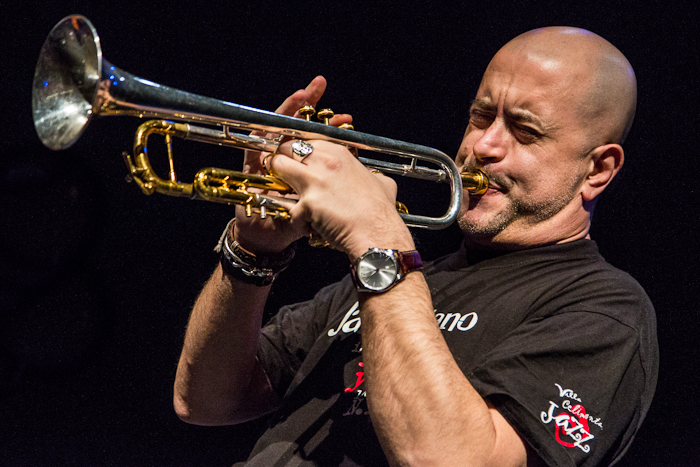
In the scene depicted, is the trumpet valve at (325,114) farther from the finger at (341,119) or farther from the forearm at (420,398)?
the forearm at (420,398)

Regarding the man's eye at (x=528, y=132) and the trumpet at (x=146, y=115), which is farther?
the man's eye at (x=528, y=132)

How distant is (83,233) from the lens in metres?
1.95

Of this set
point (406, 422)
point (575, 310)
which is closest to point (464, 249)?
point (575, 310)

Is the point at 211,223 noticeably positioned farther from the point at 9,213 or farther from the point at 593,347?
the point at 593,347

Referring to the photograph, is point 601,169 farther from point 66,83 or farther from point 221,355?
point 66,83

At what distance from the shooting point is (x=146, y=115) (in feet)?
3.65

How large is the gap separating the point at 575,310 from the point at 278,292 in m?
1.22

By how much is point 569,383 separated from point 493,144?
0.74m

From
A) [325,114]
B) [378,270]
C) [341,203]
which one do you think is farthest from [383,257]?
[325,114]

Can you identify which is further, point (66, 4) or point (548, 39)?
point (66, 4)

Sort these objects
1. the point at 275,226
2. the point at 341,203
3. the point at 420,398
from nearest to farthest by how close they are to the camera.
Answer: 1. the point at 420,398
2. the point at 341,203
3. the point at 275,226

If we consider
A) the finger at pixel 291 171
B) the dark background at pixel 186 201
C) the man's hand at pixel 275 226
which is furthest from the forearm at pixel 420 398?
the dark background at pixel 186 201

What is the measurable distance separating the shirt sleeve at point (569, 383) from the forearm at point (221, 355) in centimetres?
69

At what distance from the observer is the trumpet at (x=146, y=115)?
3.50 feet
